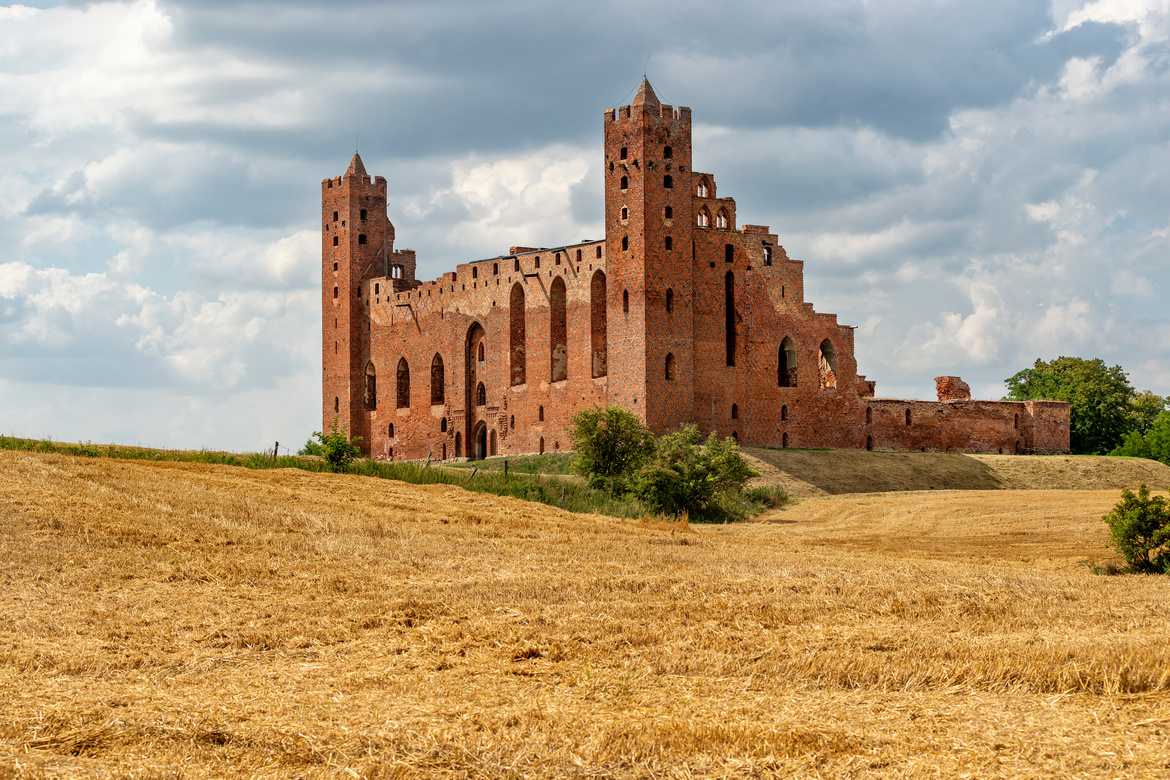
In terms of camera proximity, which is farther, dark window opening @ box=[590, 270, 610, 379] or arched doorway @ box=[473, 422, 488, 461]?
arched doorway @ box=[473, 422, 488, 461]

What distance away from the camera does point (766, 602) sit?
1291cm

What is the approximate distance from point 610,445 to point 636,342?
8.75 m

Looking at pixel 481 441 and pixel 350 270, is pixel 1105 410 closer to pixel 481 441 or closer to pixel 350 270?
pixel 481 441

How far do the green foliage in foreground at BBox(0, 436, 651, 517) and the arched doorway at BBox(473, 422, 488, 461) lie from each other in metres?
24.2

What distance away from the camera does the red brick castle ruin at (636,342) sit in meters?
48.8

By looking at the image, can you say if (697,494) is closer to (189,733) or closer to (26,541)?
(26,541)

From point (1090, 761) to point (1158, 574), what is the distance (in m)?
12.0

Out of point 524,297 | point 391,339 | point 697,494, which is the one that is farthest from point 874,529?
point 391,339

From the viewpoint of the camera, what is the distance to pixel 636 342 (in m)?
48.3

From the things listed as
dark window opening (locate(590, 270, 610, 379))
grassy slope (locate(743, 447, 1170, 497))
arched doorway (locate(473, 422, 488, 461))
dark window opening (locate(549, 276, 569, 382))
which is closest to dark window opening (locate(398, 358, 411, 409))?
arched doorway (locate(473, 422, 488, 461))

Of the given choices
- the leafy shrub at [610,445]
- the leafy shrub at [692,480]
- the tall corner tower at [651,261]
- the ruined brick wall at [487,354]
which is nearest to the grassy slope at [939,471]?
the tall corner tower at [651,261]

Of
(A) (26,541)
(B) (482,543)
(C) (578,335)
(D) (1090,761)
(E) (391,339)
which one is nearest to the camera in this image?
(D) (1090,761)

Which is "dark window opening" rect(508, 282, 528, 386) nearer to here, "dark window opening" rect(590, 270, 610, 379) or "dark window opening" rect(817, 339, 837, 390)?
"dark window opening" rect(590, 270, 610, 379)

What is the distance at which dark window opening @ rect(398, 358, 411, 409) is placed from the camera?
215ft
